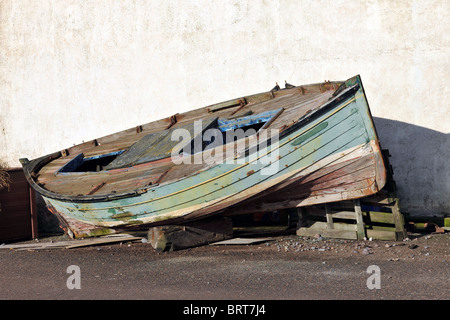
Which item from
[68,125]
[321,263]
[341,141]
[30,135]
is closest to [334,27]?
[341,141]

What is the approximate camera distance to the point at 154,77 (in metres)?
11.0

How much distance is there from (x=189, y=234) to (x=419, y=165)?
4.06m

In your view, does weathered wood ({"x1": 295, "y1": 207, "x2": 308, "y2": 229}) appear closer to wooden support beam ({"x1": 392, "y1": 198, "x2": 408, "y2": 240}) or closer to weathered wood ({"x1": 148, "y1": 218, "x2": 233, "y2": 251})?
weathered wood ({"x1": 148, "y1": 218, "x2": 233, "y2": 251})

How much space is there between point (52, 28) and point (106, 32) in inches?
52.9

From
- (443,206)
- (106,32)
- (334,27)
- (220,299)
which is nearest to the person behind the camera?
(220,299)

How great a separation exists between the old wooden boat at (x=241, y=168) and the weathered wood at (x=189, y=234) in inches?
5.9

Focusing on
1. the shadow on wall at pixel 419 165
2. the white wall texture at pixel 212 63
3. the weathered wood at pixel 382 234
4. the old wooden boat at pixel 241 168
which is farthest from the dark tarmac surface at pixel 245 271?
the white wall texture at pixel 212 63

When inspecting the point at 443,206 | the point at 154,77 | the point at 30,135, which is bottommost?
the point at 443,206

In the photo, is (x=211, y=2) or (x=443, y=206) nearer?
(x=443, y=206)

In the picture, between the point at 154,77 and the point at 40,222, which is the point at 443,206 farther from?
the point at 40,222

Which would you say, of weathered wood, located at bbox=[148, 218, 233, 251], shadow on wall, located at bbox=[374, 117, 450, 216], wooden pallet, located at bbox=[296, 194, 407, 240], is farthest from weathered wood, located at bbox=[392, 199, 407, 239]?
weathered wood, located at bbox=[148, 218, 233, 251]

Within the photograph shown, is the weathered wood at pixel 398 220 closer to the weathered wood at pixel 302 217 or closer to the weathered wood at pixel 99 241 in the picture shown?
the weathered wood at pixel 302 217

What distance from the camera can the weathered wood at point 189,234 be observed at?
24.9ft

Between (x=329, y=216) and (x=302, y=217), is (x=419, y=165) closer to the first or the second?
(x=329, y=216)
